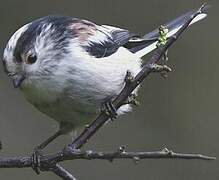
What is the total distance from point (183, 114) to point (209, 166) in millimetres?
426

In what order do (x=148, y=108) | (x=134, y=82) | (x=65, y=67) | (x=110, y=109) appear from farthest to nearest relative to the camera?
(x=148, y=108) → (x=65, y=67) → (x=110, y=109) → (x=134, y=82)

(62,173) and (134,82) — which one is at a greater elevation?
(134,82)

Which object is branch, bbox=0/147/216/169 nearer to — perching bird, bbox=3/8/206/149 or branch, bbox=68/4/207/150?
branch, bbox=68/4/207/150

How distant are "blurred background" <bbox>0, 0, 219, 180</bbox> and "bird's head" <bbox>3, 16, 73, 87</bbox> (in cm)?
176

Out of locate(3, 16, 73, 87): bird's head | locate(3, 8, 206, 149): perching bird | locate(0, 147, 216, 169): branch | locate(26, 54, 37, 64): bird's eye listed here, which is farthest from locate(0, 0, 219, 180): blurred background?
locate(0, 147, 216, 169): branch

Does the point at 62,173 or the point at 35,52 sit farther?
the point at 35,52

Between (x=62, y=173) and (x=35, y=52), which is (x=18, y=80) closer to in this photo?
(x=35, y=52)

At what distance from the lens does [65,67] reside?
286cm

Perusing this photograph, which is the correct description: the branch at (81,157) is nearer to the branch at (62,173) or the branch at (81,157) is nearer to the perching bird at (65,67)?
the branch at (62,173)

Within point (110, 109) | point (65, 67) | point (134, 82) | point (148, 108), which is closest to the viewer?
point (134, 82)

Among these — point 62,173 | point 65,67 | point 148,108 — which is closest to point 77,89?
point 65,67

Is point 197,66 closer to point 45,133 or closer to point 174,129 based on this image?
point 174,129

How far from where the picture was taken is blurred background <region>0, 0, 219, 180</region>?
465 centimetres

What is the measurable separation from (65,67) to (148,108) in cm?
202
